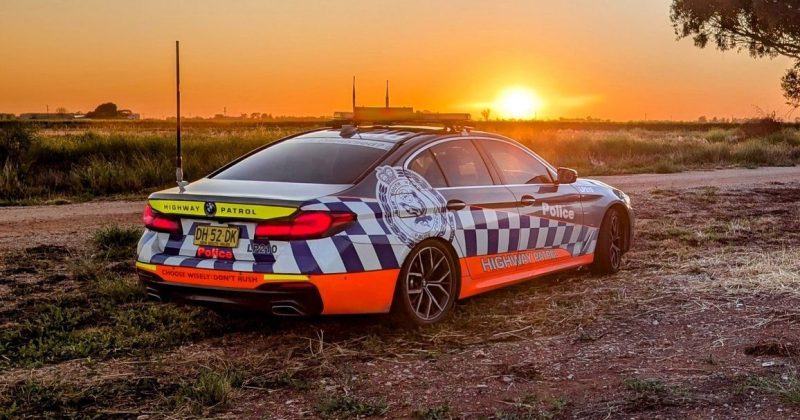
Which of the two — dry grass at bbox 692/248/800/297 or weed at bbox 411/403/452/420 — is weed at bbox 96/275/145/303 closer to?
weed at bbox 411/403/452/420

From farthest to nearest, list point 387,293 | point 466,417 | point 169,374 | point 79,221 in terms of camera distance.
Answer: point 79,221
point 387,293
point 169,374
point 466,417

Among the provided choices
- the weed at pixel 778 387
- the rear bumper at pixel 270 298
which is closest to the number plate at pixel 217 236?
the rear bumper at pixel 270 298

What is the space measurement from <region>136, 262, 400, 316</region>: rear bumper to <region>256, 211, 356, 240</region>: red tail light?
236 millimetres

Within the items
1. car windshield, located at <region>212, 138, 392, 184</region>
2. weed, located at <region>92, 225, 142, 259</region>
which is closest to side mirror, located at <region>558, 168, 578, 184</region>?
car windshield, located at <region>212, 138, 392, 184</region>

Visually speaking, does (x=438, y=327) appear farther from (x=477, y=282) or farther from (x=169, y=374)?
(x=169, y=374)

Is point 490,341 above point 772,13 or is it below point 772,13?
→ below

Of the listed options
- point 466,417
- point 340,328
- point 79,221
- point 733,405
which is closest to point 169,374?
point 340,328

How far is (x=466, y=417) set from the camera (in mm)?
4449

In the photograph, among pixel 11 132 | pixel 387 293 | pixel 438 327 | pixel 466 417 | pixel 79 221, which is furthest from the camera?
pixel 11 132

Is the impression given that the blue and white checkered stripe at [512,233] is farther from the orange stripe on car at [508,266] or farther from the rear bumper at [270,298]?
the rear bumper at [270,298]

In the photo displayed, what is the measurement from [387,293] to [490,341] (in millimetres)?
781

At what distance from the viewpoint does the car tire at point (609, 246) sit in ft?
26.9

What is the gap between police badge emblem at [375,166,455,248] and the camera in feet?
19.2

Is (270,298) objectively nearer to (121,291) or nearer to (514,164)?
(121,291)
